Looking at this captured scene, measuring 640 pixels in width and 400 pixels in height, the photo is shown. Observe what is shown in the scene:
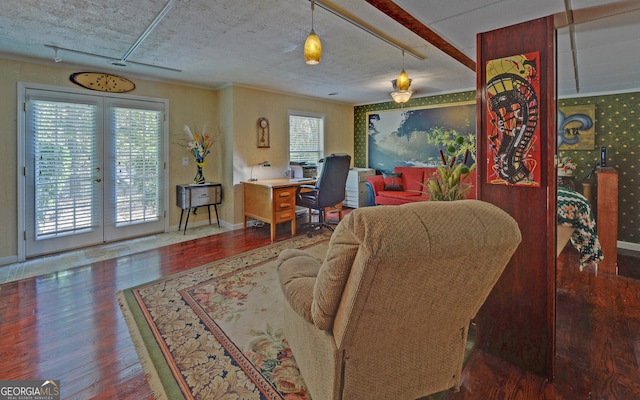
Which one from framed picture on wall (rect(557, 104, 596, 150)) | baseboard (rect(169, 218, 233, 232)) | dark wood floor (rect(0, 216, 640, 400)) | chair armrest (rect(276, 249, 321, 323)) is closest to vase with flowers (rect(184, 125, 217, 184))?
baseboard (rect(169, 218, 233, 232))

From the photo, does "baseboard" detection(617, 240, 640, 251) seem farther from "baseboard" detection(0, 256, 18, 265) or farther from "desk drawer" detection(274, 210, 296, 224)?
"baseboard" detection(0, 256, 18, 265)

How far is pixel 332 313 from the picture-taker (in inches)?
46.1

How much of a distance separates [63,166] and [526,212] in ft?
15.6

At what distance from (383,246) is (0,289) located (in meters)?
3.69

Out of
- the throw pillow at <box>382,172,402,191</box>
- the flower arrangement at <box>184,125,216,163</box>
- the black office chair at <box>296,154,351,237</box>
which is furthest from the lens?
the throw pillow at <box>382,172,402,191</box>

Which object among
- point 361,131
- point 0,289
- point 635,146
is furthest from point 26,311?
point 635,146

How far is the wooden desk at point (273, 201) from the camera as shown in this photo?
4.34 metres

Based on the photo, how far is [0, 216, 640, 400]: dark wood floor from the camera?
1627 mm

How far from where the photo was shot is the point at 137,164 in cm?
437

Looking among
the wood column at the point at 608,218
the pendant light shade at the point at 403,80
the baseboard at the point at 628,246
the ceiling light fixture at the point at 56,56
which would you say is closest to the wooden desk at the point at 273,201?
the pendant light shade at the point at 403,80

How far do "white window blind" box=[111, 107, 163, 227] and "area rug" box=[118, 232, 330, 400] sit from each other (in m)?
1.86

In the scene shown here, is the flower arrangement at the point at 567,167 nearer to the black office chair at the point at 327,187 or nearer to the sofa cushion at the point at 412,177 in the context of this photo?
the sofa cushion at the point at 412,177

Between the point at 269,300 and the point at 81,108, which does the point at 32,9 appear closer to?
the point at 81,108

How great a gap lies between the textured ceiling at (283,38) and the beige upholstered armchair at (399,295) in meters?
1.54
